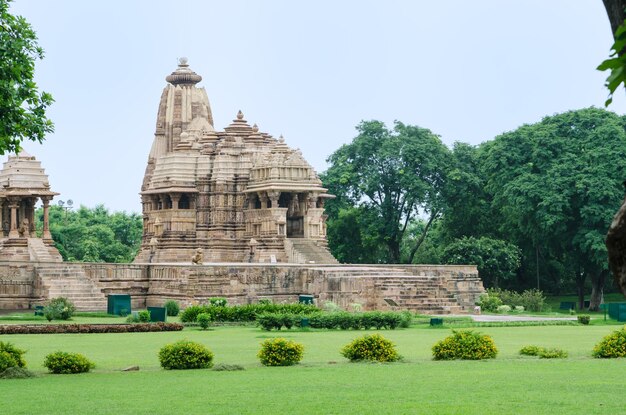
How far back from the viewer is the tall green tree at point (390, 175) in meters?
65.6

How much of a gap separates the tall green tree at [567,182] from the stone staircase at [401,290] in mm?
7740

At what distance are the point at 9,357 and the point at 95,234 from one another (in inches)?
2258

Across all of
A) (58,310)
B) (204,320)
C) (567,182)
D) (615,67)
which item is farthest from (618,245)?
(567,182)

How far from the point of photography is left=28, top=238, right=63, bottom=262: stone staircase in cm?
5544

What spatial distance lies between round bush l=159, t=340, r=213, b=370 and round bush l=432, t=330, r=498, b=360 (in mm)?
4545

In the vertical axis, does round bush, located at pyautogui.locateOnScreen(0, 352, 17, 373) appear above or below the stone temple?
below

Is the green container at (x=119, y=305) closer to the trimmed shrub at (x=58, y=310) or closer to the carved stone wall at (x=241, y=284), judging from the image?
the trimmed shrub at (x=58, y=310)

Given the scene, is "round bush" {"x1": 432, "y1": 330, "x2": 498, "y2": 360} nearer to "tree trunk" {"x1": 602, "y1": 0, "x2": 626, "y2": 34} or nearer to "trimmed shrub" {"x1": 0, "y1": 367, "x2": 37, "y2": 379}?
"trimmed shrub" {"x1": 0, "y1": 367, "x2": 37, "y2": 379}

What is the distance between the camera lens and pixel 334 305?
43.5 metres

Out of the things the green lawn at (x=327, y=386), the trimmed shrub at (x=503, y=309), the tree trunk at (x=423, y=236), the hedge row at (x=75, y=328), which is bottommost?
the green lawn at (x=327, y=386)

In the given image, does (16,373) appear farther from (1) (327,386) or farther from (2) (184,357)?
(1) (327,386)

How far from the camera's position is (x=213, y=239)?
5766 cm

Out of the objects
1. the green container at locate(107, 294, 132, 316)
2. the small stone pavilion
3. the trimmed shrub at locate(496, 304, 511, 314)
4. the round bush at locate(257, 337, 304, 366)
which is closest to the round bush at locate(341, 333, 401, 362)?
the round bush at locate(257, 337, 304, 366)

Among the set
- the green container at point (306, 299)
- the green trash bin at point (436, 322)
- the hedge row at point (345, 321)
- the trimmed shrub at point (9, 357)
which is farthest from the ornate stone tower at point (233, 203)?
the trimmed shrub at point (9, 357)
